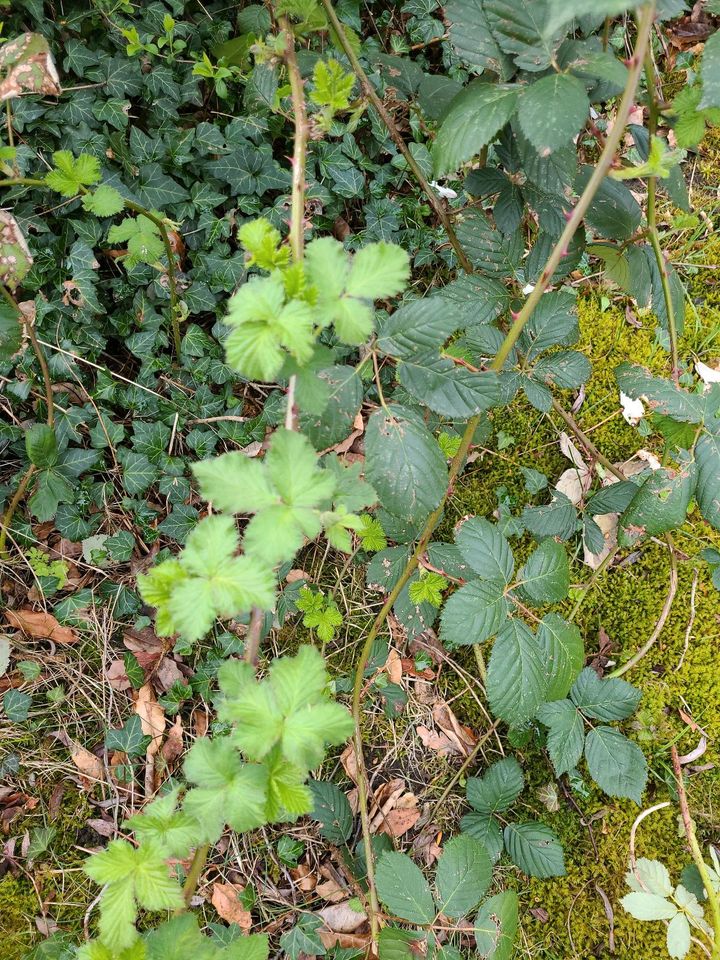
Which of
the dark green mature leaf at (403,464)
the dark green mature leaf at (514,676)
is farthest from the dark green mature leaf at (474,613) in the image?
the dark green mature leaf at (403,464)

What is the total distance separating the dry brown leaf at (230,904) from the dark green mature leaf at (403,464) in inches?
55.5

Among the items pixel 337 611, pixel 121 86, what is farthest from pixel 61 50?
pixel 337 611

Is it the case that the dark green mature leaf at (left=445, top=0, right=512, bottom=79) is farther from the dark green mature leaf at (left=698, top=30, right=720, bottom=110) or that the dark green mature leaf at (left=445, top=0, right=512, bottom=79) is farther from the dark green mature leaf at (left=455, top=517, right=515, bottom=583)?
the dark green mature leaf at (left=455, top=517, right=515, bottom=583)

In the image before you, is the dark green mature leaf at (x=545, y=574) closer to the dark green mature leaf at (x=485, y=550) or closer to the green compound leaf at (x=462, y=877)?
the dark green mature leaf at (x=485, y=550)

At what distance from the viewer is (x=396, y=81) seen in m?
1.64

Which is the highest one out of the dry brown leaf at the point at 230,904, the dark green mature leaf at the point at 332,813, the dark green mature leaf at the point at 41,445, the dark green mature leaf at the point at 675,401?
the dark green mature leaf at the point at 675,401

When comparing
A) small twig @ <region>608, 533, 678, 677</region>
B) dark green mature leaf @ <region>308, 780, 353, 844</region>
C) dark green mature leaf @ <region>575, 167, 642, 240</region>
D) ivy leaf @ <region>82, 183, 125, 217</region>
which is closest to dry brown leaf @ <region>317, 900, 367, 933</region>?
dark green mature leaf @ <region>308, 780, 353, 844</region>

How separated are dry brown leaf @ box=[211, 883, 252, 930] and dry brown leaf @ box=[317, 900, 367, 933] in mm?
218

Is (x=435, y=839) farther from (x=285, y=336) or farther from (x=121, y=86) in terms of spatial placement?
(x=121, y=86)

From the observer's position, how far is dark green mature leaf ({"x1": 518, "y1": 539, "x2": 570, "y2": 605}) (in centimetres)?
158

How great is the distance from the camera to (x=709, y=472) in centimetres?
146

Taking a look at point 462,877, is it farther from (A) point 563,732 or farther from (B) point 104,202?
(B) point 104,202

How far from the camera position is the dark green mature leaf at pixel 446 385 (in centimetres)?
124

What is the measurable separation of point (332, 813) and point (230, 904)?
0.39 meters
